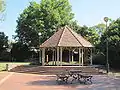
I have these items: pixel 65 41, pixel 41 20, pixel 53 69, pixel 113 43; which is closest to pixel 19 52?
pixel 41 20

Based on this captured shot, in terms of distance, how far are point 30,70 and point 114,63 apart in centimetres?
1272

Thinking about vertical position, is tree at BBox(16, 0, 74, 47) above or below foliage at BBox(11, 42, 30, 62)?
above

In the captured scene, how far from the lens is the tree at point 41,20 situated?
6500 centimetres

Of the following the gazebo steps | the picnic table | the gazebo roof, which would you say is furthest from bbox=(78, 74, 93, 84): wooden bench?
the gazebo roof

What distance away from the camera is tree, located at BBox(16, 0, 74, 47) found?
65000mm

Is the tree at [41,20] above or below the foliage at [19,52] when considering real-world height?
above

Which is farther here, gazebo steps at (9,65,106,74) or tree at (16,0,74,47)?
tree at (16,0,74,47)

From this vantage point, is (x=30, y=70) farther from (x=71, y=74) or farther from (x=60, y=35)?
(x=71, y=74)

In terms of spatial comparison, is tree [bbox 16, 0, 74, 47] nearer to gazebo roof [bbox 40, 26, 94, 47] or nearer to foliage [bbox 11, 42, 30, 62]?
foliage [bbox 11, 42, 30, 62]

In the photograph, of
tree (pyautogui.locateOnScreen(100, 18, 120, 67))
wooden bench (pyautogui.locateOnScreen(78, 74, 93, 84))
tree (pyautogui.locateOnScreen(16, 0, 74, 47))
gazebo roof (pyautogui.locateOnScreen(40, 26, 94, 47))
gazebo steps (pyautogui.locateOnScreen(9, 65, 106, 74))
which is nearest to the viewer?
wooden bench (pyautogui.locateOnScreen(78, 74, 93, 84))

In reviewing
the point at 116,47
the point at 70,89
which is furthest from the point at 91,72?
the point at 70,89

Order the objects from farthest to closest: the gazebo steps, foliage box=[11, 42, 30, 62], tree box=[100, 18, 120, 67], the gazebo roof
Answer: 1. foliage box=[11, 42, 30, 62]
2. tree box=[100, 18, 120, 67]
3. the gazebo roof
4. the gazebo steps

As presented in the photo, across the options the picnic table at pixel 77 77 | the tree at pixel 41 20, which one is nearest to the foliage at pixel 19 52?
the tree at pixel 41 20

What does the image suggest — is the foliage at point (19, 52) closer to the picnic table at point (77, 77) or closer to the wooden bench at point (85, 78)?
the picnic table at point (77, 77)
